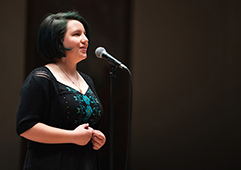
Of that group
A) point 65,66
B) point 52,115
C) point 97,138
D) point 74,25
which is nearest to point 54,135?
point 52,115

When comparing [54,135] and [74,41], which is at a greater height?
[74,41]

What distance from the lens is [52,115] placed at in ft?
3.89

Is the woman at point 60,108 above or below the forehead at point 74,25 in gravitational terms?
below

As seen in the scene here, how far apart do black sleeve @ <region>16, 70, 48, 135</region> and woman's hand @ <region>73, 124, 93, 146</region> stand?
Result: 17 cm

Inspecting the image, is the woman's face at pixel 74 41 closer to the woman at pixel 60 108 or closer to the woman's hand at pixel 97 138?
the woman at pixel 60 108

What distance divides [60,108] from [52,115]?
0.16 ft

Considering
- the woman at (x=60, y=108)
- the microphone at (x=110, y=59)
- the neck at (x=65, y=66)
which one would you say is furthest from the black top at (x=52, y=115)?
the microphone at (x=110, y=59)

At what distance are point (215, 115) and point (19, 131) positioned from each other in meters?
1.71

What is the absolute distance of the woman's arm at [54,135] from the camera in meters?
1.12

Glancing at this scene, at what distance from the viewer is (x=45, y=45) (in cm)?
132

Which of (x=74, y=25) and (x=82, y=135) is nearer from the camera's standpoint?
(x=82, y=135)

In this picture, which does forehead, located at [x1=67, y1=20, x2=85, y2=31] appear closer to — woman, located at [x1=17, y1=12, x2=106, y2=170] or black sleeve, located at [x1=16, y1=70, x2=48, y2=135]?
woman, located at [x1=17, y1=12, x2=106, y2=170]

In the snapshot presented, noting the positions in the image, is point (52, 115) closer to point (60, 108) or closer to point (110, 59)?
point (60, 108)

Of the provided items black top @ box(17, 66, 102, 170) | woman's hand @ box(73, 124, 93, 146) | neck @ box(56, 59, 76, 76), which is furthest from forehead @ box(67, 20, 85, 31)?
woman's hand @ box(73, 124, 93, 146)
